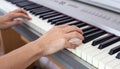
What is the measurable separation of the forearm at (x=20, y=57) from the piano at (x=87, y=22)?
14 cm

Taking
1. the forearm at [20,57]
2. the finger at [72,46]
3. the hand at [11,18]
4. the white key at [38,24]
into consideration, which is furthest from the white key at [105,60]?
the hand at [11,18]

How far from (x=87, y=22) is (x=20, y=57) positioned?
15.2 inches

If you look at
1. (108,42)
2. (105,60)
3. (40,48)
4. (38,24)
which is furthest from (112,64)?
(38,24)

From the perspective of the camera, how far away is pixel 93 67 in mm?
748

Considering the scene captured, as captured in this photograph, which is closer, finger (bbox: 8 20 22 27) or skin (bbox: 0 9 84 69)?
skin (bbox: 0 9 84 69)

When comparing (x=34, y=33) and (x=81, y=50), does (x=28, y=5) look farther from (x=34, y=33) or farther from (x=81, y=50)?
(x=81, y=50)

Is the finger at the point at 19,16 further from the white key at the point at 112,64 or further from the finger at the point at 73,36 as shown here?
the white key at the point at 112,64

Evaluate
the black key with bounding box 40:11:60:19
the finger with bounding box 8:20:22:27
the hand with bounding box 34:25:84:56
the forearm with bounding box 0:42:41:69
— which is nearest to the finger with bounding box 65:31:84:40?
the hand with bounding box 34:25:84:56

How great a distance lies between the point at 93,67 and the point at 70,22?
38 centimetres

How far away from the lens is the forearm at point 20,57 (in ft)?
2.55

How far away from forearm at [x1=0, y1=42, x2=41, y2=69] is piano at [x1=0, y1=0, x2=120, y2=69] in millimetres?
138

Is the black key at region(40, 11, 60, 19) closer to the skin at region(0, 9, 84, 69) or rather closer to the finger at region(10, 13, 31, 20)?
the finger at region(10, 13, 31, 20)

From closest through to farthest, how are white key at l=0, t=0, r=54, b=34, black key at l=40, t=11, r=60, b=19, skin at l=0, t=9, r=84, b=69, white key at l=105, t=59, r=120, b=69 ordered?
white key at l=105, t=59, r=120, b=69 → skin at l=0, t=9, r=84, b=69 → white key at l=0, t=0, r=54, b=34 → black key at l=40, t=11, r=60, b=19

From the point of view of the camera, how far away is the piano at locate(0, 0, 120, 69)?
2.48ft
